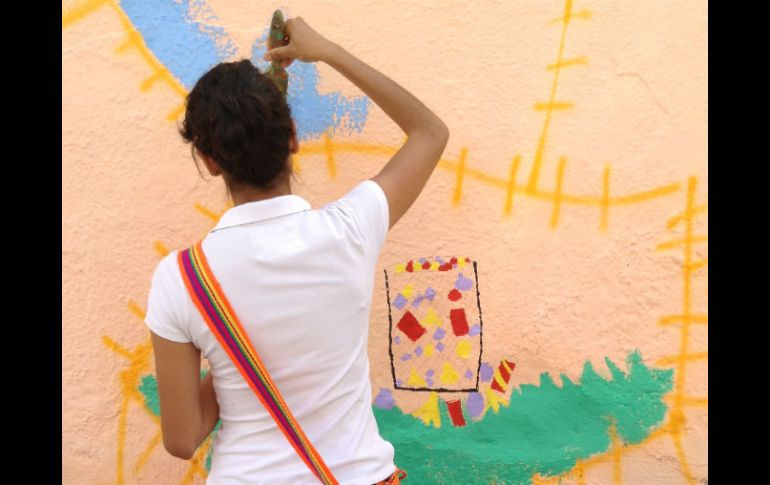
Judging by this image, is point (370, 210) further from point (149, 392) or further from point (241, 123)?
point (149, 392)

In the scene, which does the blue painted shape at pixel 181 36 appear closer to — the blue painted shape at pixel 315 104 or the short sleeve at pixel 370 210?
the blue painted shape at pixel 315 104

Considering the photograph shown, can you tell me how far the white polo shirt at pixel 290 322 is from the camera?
1362mm

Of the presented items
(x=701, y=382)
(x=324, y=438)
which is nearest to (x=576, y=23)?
(x=701, y=382)

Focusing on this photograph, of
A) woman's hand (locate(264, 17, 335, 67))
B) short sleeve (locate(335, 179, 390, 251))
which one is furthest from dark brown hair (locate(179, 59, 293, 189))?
woman's hand (locate(264, 17, 335, 67))

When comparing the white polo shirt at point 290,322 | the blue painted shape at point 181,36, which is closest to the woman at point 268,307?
the white polo shirt at point 290,322

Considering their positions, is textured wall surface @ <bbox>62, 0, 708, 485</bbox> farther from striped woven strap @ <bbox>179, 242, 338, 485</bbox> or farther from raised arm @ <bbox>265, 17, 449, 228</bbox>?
striped woven strap @ <bbox>179, 242, 338, 485</bbox>

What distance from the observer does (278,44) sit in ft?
5.88

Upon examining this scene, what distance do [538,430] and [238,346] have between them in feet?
4.01

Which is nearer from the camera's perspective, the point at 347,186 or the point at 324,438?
the point at 324,438

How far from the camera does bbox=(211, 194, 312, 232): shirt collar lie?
4.63ft

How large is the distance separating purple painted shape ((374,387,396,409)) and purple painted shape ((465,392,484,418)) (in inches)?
9.1

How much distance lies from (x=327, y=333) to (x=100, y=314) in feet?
3.83

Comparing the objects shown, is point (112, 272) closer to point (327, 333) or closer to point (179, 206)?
point (179, 206)

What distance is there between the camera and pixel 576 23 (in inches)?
88.5
